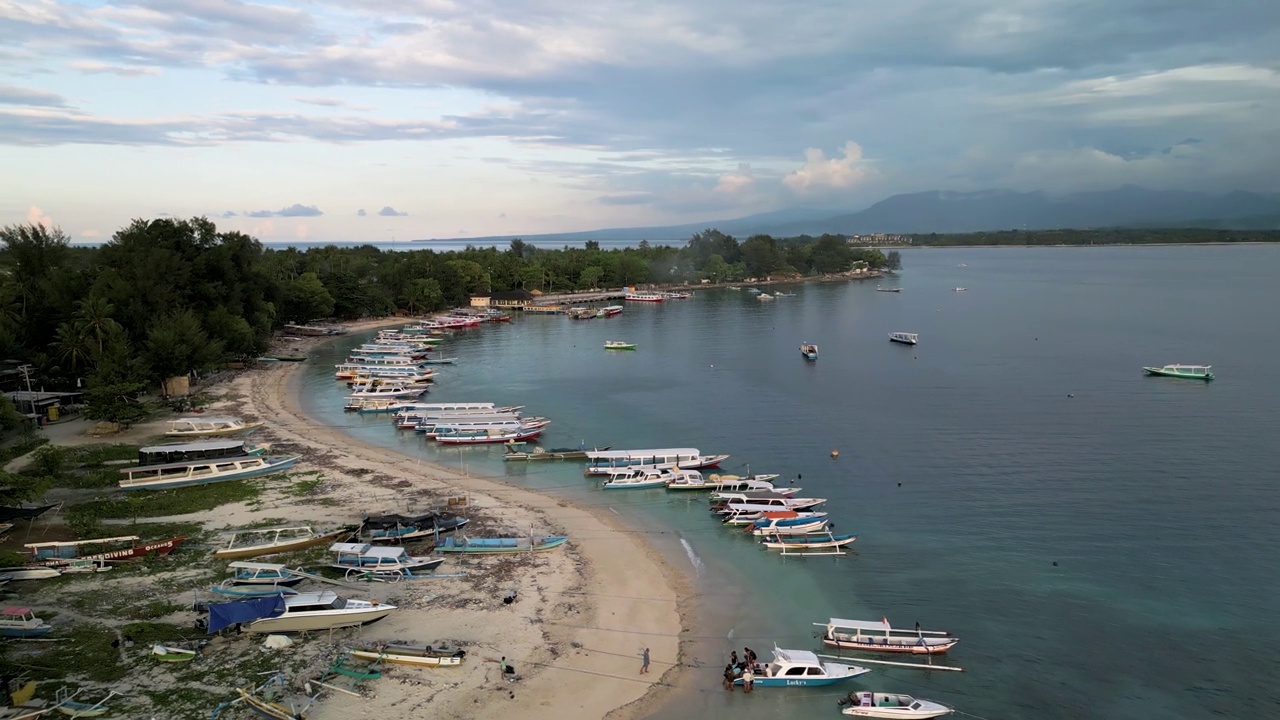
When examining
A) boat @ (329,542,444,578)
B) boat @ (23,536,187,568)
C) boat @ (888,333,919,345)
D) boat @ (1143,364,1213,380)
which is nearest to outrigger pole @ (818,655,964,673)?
boat @ (329,542,444,578)

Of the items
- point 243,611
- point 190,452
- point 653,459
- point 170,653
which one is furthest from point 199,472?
point 653,459

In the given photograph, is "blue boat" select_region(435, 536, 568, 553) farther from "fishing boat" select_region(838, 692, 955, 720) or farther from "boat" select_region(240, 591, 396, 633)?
"fishing boat" select_region(838, 692, 955, 720)

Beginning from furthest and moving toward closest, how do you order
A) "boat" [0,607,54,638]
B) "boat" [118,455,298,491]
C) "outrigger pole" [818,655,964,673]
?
"boat" [118,455,298,491]
"outrigger pole" [818,655,964,673]
"boat" [0,607,54,638]

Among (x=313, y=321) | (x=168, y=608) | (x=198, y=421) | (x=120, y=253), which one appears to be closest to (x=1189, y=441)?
(x=168, y=608)

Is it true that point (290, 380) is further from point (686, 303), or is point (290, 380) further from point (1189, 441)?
point (686, 303)

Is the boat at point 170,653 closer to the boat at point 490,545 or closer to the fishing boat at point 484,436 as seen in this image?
the boat at point 490,545

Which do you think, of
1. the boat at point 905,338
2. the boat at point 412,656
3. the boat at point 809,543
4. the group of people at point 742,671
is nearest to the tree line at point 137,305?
the boat at point 412,656
